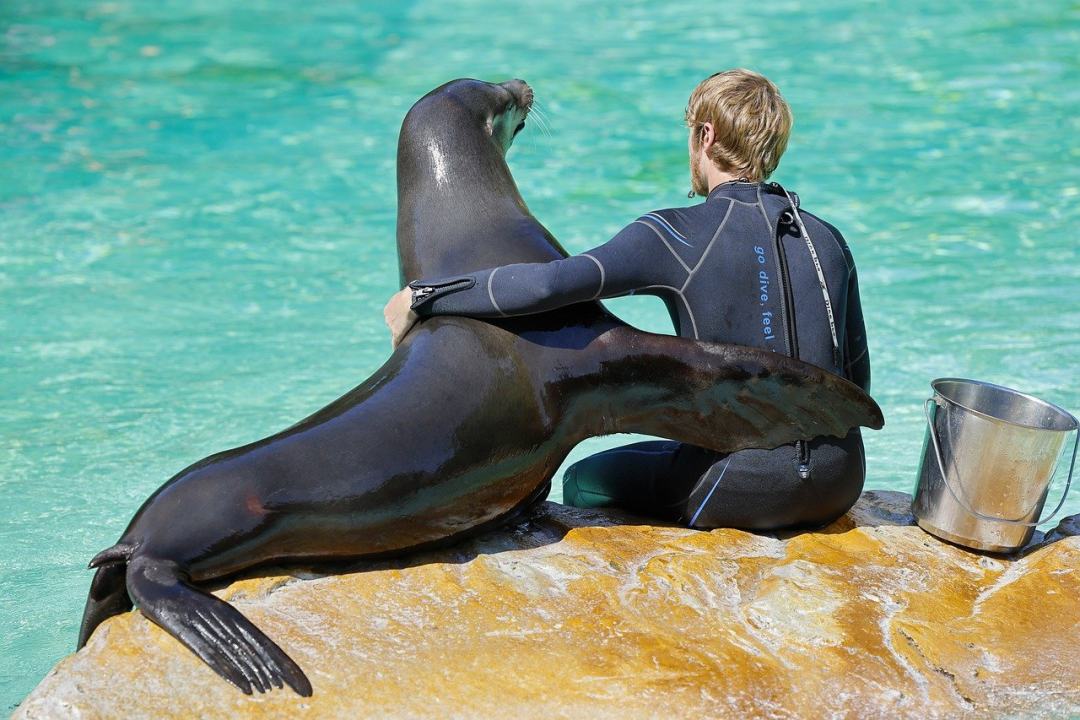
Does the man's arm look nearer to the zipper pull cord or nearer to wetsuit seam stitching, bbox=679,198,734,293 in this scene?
wetsuit seam stitching, bbox=679,198,734,293

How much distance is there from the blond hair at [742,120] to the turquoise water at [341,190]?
6.42ft

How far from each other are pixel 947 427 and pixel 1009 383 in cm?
246

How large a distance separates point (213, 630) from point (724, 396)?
1523 millimetres

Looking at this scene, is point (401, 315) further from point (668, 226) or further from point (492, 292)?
point (668, 226)

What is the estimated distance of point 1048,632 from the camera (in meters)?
3.42

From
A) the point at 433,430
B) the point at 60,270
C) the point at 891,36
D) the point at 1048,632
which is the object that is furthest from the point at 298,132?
the point at 1048,632

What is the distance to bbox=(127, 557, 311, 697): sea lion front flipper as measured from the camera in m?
3.01

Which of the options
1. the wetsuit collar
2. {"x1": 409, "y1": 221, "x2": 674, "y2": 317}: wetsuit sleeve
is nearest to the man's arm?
{"x1": 409, "y1": 221, "x2": 674, "y2": 317}: wetsuit sleeve

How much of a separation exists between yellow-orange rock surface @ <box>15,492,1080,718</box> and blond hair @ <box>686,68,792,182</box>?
1.09 m

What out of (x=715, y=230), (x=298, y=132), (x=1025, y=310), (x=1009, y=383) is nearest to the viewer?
(x=715, y=230)

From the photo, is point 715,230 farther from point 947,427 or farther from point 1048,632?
point 1048,632

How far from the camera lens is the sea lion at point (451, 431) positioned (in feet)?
11.0

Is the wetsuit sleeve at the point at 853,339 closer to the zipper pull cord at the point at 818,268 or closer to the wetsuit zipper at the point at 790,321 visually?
the zipper pull cord at the point at 818,268

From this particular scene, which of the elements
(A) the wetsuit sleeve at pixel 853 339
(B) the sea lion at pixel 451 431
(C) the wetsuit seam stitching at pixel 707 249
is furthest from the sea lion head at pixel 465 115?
(A) the wetsuit sleeve at pixel 853 339
